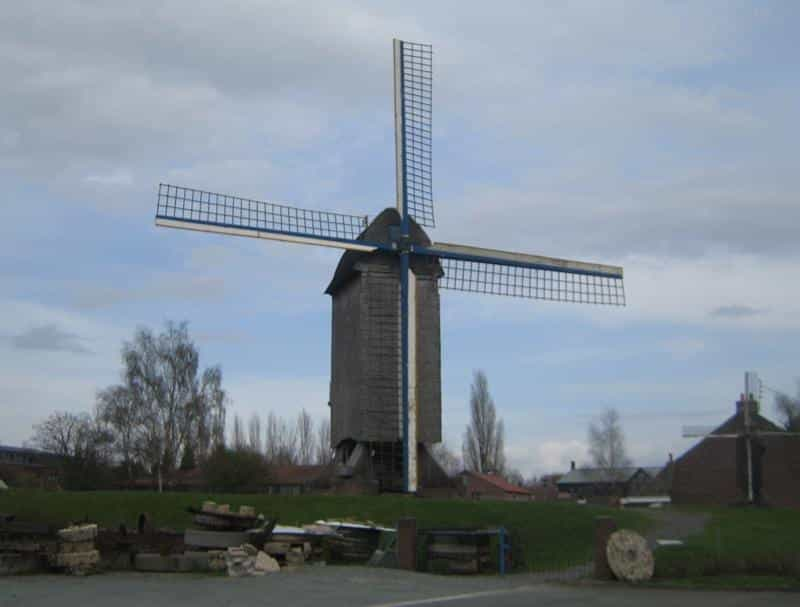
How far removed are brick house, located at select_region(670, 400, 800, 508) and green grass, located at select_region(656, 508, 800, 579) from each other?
17.4 metres

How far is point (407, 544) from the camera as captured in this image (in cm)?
2280

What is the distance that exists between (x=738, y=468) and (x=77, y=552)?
Answer: 3501cm

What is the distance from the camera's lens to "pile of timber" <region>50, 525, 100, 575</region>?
21.2m

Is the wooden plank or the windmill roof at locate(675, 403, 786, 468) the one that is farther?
the windmill roof at locate(675, 403, 786, 468)

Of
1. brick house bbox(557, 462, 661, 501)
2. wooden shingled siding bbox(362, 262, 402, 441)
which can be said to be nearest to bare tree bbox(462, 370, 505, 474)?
brick house bbox(557, 462, 661, 501)

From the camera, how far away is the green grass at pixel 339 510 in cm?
2741

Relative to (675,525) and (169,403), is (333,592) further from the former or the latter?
(169,403)

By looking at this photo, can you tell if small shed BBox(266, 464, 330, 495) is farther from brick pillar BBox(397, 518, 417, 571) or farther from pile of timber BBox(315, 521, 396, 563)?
brick pillar BBox(397, 518, 417, 571)

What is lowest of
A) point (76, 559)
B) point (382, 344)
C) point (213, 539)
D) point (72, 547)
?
point (76, 559)

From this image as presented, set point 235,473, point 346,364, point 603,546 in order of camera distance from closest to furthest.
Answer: point 603,546, point 346,364, point 235,473

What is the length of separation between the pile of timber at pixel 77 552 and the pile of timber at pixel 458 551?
7.43 meters

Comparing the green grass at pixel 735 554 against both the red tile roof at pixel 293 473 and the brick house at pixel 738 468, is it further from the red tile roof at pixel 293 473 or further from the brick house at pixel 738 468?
the red tile roof at pixel 293 473

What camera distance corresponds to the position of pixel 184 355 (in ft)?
182

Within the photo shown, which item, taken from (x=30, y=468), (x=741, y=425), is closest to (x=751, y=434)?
(x=741, y=425)
